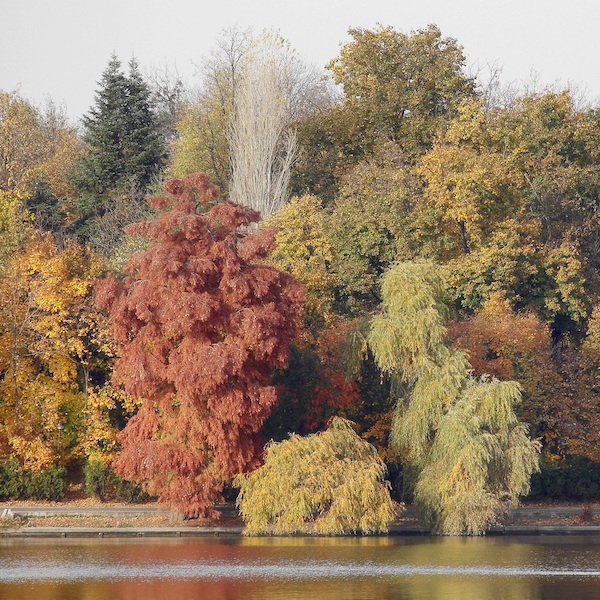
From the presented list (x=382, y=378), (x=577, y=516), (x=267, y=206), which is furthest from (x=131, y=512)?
(x=267, y=206)

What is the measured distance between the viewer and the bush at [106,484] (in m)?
48.1

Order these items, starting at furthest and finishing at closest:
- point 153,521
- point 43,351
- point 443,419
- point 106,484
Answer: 1. point 43,351
2. point 106,484
3. point 153,521
4. point 443,419

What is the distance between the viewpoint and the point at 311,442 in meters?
42.2

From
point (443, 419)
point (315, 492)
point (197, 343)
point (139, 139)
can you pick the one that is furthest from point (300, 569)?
point (139, 139)

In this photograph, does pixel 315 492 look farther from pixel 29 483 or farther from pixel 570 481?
pixel 570 481

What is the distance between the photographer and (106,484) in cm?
4825

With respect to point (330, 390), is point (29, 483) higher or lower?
lower

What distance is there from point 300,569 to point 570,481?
1977 cm

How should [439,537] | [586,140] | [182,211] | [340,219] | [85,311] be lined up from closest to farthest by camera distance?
[439,537], [182,211], [85,311], [340,219], [586,140]

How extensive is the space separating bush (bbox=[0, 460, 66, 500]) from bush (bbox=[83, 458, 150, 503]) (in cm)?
117

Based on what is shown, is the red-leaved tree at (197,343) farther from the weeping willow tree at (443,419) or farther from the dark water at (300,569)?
the weeping willow tree at (443,419)

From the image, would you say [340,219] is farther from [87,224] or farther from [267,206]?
[87,224]

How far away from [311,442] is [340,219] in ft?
60.4

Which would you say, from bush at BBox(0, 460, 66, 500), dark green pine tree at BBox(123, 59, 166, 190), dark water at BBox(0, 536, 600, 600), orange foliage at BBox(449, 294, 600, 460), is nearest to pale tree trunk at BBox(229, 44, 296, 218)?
dark green pine tree at BBox(123, 59, 166, 190)
